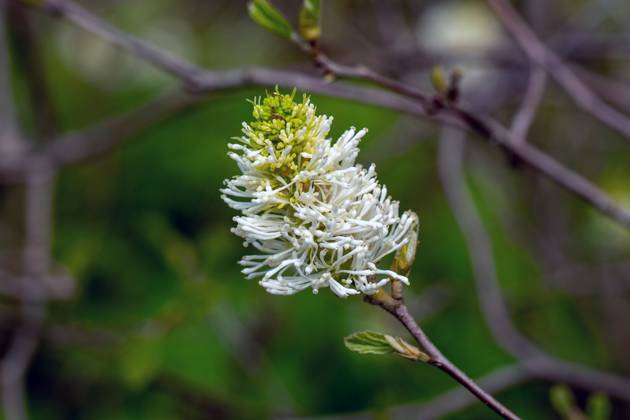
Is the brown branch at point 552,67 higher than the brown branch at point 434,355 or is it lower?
higher

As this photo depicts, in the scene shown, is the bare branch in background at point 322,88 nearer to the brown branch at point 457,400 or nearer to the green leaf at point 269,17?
the green leaf at point 269,17

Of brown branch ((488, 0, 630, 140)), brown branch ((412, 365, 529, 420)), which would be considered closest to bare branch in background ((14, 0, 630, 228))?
brown branch ((488, 0, 630, 140))

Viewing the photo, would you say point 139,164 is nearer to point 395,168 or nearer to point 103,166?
point 103,166

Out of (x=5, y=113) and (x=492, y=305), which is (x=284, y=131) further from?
(x=5, y=113)

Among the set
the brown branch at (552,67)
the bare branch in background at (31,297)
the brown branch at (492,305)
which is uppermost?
the brown branch at (552,67)

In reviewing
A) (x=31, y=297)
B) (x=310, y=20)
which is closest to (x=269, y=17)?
(x=310, y=20)

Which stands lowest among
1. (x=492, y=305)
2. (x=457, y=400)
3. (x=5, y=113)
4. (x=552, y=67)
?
(x=457, y=400)

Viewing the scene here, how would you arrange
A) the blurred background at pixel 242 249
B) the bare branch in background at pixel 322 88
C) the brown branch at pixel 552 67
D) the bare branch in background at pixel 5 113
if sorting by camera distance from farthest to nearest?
1. the bare branch in background at pixel 5 113
2. the blurred background at pixel 242 249
3. the brown branch at pixel 552 67
4. the bare branch in background at pixel 322 88

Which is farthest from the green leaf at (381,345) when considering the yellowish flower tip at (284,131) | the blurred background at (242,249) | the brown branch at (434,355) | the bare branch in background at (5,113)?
the bare branch in background at (5,113)
